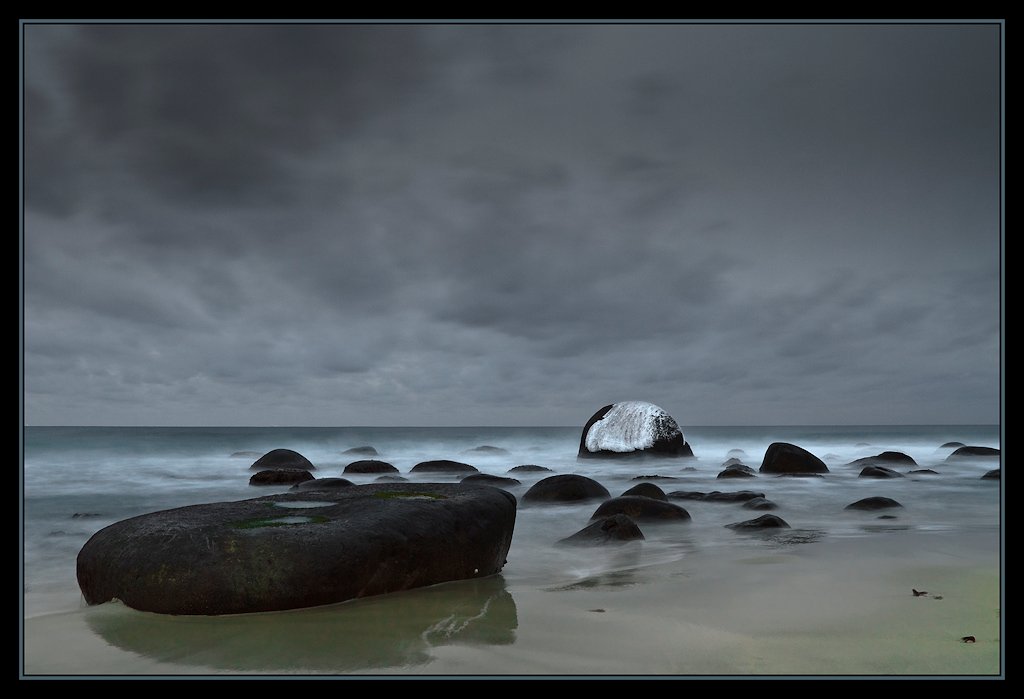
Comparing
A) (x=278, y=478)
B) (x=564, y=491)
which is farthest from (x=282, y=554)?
(x=278, y=478)

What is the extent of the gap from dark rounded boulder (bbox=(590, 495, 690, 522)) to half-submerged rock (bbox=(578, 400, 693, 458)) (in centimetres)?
1084

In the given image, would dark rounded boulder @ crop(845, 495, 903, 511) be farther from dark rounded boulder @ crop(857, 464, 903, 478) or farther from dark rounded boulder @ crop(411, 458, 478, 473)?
dark rounded boulder @ crop(411, 458, 478, 473)

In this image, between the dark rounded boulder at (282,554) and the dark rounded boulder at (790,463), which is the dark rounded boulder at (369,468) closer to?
the dark rounded boulder at (790,463)

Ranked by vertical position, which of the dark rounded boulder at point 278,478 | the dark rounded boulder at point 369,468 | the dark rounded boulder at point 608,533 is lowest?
the dark rounded boulder at point 369,468

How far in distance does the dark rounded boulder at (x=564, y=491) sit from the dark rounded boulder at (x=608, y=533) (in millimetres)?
2542

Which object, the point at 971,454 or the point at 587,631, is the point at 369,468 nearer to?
the point at 587,631

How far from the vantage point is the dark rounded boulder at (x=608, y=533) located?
572cm

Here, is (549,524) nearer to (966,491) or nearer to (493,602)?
(493,602)

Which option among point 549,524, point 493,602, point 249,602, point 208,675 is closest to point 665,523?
point 549,524

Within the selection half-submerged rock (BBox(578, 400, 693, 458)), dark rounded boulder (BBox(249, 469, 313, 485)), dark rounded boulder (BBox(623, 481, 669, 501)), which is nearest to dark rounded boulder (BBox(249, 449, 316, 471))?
dark rounded boulder (BBox(249, 469, 313, 485))

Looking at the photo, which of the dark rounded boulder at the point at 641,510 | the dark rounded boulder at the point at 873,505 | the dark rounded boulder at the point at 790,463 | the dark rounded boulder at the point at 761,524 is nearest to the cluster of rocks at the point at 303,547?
the dark rounded boulder at the point at 641,510

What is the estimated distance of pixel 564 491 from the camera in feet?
28.4

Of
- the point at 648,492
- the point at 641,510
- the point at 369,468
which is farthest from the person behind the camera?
the point at 369,468

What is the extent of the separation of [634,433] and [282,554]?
15382mm
